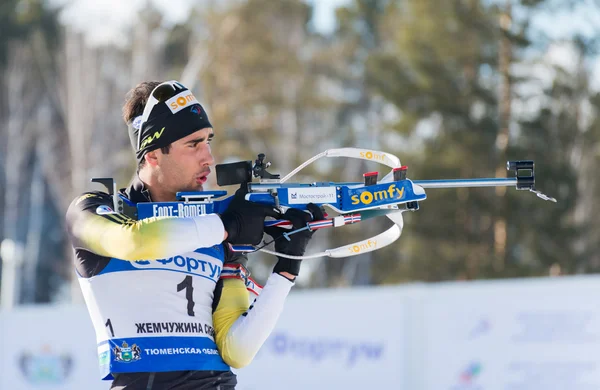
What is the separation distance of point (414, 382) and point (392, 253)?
72.7 ft

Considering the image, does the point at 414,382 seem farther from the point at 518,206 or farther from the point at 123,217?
the point at 518,206

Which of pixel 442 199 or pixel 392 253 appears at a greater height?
pixel 442 199

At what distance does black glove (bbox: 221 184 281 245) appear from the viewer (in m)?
3.41

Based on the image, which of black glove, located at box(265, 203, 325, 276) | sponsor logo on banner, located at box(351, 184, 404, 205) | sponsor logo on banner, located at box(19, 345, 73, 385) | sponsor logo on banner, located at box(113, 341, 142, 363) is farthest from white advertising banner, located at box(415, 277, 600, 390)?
sponsor logo on banner, located at box(113, 341, 142, 363)

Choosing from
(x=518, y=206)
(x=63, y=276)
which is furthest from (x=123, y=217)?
(x=63, y=276)

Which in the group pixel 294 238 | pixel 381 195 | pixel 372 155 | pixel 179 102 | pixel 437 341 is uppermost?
pixel 179 102

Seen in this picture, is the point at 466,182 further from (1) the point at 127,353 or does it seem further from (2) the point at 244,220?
(1) the point at 127,353

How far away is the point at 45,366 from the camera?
10.9 meters

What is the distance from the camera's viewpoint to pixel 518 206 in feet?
83.4

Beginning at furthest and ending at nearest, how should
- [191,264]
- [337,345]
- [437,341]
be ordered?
[337,345] < [437,341] < [191,264]

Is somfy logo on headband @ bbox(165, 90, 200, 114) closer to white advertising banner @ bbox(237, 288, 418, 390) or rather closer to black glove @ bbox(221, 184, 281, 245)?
black glove @ bbox(221, 184, 281, 245)

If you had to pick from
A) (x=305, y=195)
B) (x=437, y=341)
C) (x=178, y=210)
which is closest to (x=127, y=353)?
(x=178, y=210)

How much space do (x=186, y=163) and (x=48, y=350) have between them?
7.88 meters

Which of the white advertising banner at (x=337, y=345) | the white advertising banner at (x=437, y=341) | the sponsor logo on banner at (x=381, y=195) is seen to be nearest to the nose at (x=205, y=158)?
the sponsor logo on banner at (x=381, y=195)
